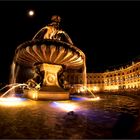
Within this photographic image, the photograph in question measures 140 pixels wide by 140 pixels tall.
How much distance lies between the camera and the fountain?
1071 cm

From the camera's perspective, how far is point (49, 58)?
11867mm

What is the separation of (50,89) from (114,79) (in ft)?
265

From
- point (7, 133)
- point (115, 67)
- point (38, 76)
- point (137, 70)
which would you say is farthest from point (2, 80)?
point (115, 67)

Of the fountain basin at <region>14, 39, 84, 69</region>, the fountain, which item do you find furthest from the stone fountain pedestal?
the fountain basin at <region>14, 39, 84, 69</region>

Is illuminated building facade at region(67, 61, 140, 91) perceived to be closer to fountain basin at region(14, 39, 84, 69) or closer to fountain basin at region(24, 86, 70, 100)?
fountain basin at region(14, 39, 84, 69)

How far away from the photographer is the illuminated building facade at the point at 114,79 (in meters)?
73.4

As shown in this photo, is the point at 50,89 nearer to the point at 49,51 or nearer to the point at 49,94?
the point at 49,94

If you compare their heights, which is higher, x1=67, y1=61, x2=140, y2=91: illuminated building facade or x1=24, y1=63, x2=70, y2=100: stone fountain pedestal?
x1=67, y1=61, x2=140, y2=91: illuminated building facade

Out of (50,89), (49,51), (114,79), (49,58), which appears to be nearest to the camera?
(49,51)

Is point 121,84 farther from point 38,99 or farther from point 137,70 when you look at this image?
point 38,99

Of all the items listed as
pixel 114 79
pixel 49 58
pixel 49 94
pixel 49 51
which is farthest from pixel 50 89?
pixel 114 79

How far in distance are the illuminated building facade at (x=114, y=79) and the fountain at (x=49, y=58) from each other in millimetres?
64947

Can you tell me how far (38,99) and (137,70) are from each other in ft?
226

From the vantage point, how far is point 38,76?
12945 mm
